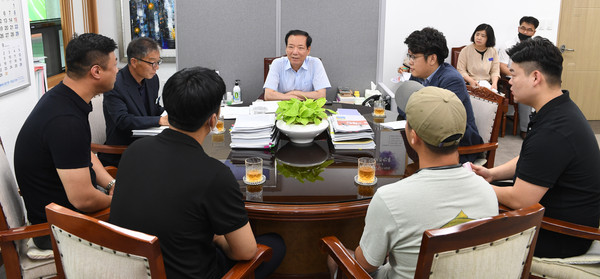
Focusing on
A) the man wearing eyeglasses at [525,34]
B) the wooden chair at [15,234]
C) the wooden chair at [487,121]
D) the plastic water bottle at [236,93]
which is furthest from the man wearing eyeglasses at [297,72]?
the man wearing eyeglasses at [525,34]

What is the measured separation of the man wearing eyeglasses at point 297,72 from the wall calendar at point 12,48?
1.68 meters

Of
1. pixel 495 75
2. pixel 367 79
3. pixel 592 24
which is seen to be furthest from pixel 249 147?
pixel 592 24

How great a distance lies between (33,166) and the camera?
1872mm

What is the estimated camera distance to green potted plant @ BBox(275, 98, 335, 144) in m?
2.44

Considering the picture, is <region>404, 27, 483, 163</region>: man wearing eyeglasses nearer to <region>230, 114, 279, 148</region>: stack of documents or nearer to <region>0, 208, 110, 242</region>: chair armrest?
<region>230, 114, 279, 148</region>: stack of documents

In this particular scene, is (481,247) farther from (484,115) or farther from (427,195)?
(484,115)

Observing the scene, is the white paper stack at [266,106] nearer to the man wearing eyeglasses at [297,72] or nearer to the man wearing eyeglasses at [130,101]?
the man wearing eyeglasses at [297,72]

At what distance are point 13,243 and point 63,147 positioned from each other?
0.40 m

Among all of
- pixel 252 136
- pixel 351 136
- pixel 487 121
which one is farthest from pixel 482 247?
pixel 487 121

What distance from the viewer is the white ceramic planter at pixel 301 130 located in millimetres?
2429

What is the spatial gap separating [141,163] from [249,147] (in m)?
1.04

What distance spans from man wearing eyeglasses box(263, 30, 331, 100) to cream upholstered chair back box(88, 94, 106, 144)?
1267 millimetres

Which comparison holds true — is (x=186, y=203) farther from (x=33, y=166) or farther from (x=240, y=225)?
(x=33, y=166)

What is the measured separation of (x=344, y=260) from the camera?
1.57 m
